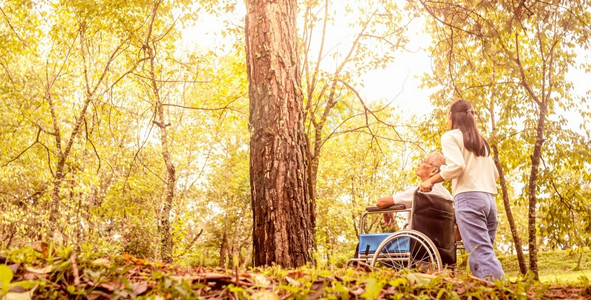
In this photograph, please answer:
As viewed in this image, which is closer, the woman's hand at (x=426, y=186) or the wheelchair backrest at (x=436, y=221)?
the woman's hand at (x=426, y=186)

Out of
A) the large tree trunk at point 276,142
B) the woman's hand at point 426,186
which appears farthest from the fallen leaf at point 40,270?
the woman's hand at point 426,186

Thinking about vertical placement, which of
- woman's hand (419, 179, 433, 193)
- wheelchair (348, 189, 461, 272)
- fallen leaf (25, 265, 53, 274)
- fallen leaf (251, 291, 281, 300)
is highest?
woman's hand (419, 179, 433, 193)

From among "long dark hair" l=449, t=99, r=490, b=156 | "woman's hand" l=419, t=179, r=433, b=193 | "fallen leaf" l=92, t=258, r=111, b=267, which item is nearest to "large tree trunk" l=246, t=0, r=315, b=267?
"woman's hand" l=419, t=179, r=433, b=193

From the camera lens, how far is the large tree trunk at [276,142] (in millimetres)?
3643

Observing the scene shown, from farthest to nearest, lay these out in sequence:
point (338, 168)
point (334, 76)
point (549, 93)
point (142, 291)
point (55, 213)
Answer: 1. point (338, 168)
2. point (55, 213)
3. point (334, 76)
4. point (549, 93)
5. point (142, 291)

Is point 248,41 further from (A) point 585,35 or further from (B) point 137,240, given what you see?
(B) point 137,240

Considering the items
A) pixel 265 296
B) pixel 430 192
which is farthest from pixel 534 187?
pixel 265 296

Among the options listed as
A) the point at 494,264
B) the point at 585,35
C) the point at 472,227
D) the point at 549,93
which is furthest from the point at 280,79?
the point at 549,93

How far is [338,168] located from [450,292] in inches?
940

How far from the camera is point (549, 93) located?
893cm

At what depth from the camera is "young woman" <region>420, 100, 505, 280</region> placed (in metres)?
3.75

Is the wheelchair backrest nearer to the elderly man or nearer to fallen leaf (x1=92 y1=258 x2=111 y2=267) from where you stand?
the elderly man

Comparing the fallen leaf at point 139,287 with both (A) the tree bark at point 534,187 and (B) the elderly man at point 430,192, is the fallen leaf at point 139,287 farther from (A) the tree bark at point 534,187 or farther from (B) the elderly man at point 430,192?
(A) the tree bark at point 534,187

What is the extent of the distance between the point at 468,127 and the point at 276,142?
5.76ft
